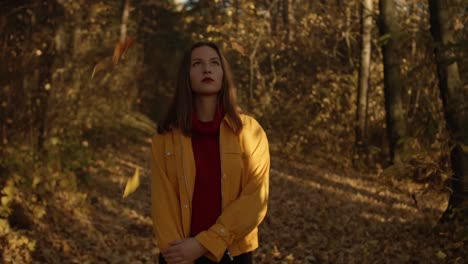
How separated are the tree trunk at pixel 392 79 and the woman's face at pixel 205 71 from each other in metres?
8.87

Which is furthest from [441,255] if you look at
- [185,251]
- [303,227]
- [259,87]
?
[259,87]

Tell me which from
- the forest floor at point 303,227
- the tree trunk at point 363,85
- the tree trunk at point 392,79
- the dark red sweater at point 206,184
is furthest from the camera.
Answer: the tree trunk at point 363,85

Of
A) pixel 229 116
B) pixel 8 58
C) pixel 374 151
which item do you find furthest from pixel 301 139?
pixel 229 116

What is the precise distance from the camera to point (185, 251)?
262 centimetres

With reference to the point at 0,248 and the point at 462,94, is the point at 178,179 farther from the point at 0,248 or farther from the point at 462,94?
the point at 462,94

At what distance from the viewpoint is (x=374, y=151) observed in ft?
40.7

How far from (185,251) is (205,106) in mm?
760

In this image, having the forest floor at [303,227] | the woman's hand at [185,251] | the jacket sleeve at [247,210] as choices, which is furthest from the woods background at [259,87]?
the woman's hand at [185,251]

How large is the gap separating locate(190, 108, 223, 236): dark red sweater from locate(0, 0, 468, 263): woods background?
4.15ft

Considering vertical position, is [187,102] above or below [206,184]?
above

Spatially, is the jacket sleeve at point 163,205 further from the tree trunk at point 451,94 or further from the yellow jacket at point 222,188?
the tree trunk at point 451,94

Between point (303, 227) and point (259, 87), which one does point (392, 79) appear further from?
point (259, 87)

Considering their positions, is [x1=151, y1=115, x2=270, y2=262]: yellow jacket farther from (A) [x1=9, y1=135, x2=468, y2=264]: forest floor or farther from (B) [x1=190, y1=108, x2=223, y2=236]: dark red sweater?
(A) [x1=9, y1=135, x2=468, y2=264]: forest floor

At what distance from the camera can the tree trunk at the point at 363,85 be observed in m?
13.2
